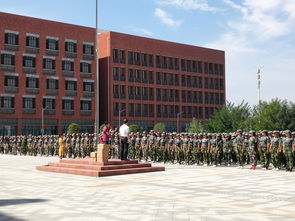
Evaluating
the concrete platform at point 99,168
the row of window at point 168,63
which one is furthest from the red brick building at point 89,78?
the concrete platform at point 99,168

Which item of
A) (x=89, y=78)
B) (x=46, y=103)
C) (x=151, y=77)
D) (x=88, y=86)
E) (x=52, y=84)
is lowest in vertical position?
(x=46, y=103)

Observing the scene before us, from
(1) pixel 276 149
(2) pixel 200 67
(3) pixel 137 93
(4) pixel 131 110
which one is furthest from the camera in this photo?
(2) pixel 200 67

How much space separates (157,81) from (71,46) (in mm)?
16107

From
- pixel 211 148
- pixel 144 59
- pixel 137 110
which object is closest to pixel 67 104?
pixel 137 110

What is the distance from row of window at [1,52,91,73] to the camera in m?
54.6

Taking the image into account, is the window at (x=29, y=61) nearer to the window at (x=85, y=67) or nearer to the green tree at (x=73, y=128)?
the window at (x=85, y=67)

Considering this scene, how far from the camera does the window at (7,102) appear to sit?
2128 inches

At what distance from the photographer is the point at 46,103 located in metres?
58.4

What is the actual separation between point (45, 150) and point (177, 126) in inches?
1628

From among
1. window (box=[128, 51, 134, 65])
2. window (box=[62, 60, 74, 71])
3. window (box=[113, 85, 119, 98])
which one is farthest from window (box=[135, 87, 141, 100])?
window (box=[62, 60, 74, 71])

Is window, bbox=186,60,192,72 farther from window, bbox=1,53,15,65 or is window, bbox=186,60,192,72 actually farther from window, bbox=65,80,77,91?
window, bbox=1,53,15,65

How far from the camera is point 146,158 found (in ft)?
77.8

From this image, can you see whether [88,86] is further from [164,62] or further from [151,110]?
[164,62]

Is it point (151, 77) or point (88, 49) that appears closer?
point (88, 49)
